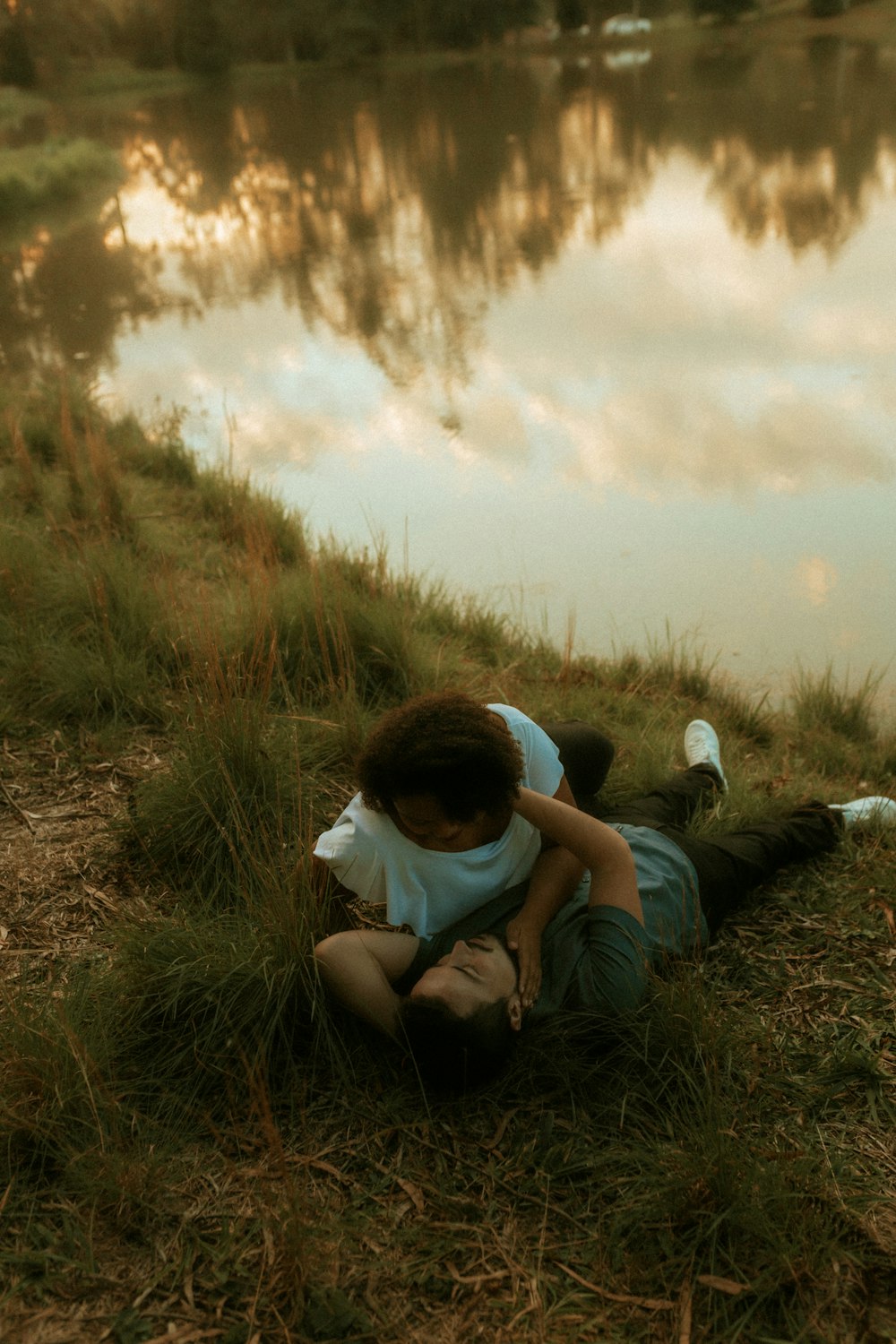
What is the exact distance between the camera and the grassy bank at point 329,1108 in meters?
1.76

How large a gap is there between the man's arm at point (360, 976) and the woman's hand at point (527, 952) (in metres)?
0.26

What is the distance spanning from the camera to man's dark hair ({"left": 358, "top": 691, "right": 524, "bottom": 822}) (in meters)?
2.17

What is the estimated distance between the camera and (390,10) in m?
33.6

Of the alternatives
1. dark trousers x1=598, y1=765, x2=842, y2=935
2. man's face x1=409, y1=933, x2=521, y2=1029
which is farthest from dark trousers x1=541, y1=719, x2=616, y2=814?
Answer: man's face x1=409, y1=933, x2=521, y2=1029

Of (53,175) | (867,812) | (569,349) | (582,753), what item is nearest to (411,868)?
(582,753)

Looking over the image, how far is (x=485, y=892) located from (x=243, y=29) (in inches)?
1506

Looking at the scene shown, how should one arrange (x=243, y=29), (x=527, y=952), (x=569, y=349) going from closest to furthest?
(x=527, y=952)
(x=569, y=349)
(x=243, y=29)

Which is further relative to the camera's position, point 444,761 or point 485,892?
point 485,892

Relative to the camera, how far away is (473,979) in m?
2.12

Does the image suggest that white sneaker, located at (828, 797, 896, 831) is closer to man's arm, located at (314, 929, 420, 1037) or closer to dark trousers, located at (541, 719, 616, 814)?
dark trousers, located at (541, 719, 616, 814)

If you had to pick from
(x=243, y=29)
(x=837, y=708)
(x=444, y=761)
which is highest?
(x=243, y=29)

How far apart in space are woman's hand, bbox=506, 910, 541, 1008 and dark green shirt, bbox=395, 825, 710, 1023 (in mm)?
43

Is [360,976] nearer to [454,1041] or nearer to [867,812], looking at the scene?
[454,1041]

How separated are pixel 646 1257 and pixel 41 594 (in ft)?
9.91
